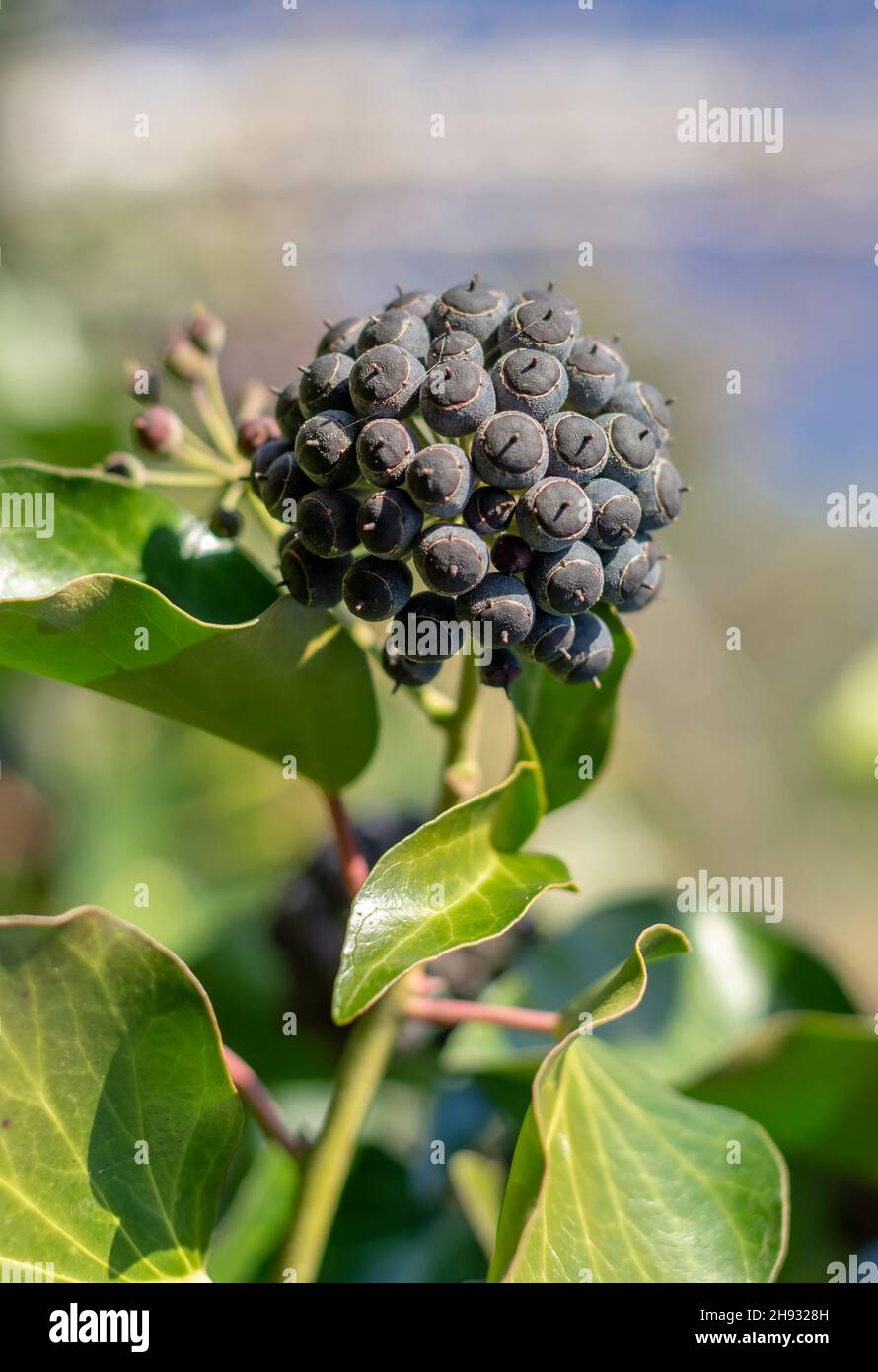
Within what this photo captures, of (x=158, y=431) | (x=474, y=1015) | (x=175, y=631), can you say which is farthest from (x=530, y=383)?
(x=474, y=1015)

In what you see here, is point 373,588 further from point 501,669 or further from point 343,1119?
point 343,1119

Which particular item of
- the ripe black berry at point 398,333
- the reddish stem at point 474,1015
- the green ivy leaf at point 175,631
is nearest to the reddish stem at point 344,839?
the green ivy leaf at point 175,631

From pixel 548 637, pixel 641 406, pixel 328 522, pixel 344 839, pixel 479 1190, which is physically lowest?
pixel 479 1190

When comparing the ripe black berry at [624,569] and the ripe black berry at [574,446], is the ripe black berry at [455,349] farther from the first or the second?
the ripe black berry at [624,569]

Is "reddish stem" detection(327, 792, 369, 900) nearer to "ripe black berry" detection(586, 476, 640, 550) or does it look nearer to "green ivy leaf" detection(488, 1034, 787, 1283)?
"green ivy leaf" detection(488, 1034, 787, 1283)

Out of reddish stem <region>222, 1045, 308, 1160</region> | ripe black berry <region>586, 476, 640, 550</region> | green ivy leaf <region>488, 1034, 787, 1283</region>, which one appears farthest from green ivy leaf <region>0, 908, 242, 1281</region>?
ripe black berry <region>586, 476, 640, 550</region>

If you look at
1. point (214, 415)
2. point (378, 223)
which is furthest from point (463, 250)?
point (214, 415)
